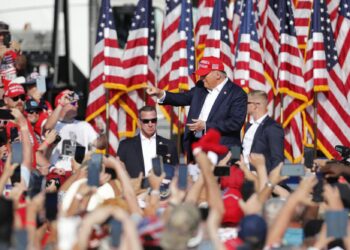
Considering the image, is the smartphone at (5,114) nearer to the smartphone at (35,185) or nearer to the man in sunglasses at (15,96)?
the smartphone at (35,185)

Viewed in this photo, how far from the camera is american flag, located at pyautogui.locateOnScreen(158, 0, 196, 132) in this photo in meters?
15.7

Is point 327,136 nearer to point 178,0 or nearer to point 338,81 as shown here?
point 338,81

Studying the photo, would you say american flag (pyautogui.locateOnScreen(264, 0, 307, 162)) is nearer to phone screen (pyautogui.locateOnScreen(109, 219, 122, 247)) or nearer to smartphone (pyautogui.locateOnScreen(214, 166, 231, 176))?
smartphone (pyautogui.locateOnScreen(214, 166, 231, 176))

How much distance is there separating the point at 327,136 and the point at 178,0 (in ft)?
8.12

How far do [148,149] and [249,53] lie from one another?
3.63 meters

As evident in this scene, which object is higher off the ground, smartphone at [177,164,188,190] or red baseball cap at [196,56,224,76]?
smartphone at [177,164,188,190]

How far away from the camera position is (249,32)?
1588cm

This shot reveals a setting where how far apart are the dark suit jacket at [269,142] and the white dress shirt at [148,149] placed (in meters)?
0.94

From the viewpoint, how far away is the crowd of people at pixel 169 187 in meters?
7.69

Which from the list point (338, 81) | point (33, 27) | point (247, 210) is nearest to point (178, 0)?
point (338, 81)

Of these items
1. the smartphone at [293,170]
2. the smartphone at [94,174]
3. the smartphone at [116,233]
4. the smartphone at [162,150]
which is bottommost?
the smartphone at [162,150]

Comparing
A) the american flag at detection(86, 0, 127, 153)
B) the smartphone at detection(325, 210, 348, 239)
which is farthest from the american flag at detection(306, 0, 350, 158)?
the smartphone at detection(325, 210, 348, 239)

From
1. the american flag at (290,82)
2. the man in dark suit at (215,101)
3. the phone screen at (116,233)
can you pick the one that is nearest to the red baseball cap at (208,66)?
the man in dark suit at (215,101)

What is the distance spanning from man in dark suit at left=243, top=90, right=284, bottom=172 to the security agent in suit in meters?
0.77
